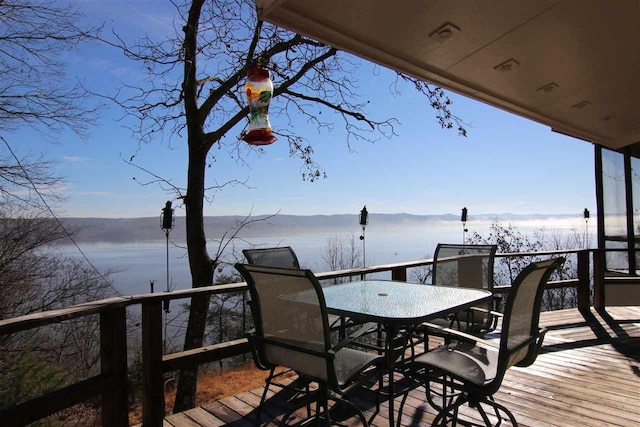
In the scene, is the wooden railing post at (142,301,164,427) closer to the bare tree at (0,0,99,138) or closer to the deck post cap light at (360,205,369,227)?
the deck post cap light at (360,205,369,227)

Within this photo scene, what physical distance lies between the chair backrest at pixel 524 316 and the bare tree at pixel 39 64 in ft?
20.8

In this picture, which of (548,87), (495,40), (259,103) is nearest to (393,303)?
(259,103)

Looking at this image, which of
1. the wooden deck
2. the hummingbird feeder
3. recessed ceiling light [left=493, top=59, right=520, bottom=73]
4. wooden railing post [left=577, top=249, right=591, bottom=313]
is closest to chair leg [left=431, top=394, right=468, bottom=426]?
the wooden deck

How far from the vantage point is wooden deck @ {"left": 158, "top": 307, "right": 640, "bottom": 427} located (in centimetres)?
249

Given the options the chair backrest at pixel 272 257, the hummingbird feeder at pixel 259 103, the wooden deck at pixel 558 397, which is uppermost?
the hummingbird feeder at pixel 259 103

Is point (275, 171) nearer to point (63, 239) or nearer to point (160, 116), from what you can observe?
point (160, 116)

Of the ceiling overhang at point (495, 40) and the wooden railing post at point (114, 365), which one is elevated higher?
the ceiling overhang at point (495, 40)

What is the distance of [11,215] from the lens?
20.0ft

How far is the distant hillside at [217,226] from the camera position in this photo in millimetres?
6934

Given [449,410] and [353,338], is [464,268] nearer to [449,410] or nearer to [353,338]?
[449,410]

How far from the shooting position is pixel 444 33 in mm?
2424

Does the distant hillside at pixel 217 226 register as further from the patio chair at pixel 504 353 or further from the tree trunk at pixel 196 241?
the patio chair at pixel 504 353

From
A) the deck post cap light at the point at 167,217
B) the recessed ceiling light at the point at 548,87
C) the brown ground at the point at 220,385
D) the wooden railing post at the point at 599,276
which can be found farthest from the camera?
the wooden railing post at the point at 599,276

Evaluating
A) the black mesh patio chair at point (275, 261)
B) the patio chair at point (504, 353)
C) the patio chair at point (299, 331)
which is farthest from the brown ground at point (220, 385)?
the patio chair at point (504, 353)
